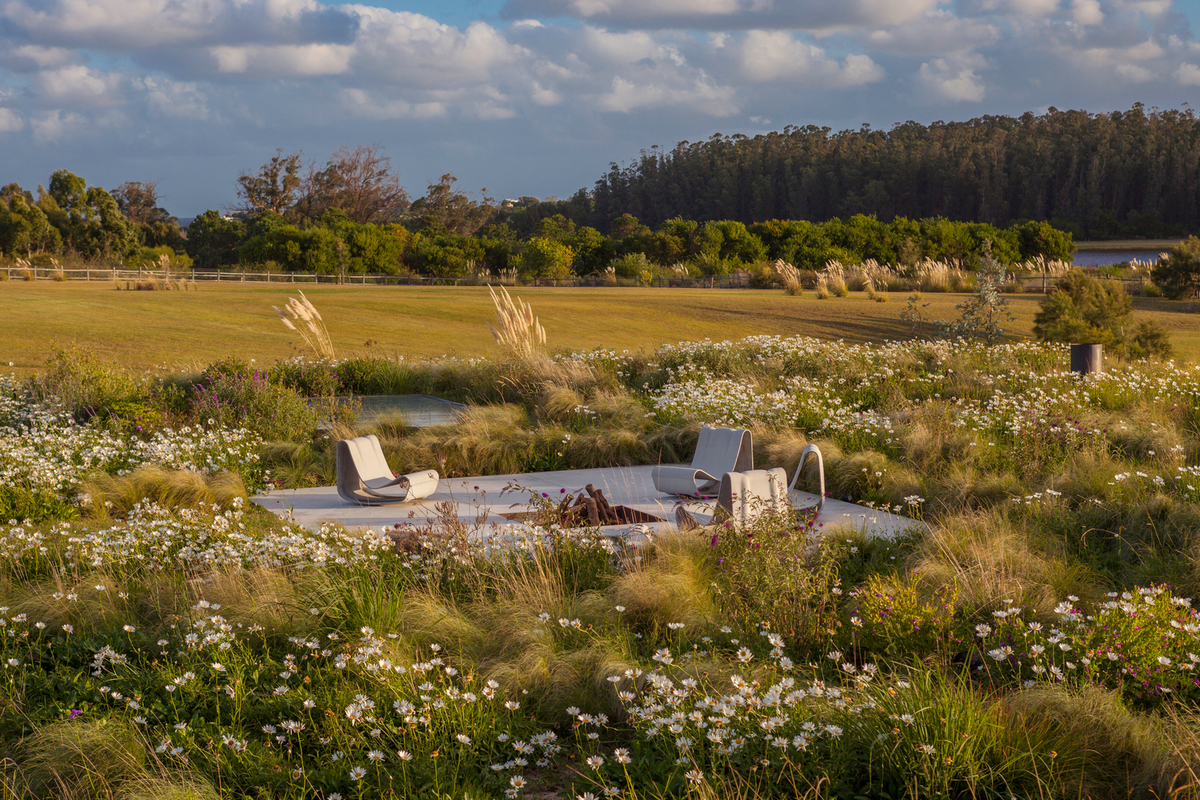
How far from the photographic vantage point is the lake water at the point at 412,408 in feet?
30.9

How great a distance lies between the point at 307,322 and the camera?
11.7m

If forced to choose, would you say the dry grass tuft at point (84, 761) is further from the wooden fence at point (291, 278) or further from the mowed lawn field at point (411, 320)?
the wooden fence at point (291, 278)

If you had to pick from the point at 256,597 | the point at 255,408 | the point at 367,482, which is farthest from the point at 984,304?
the point at 256,597

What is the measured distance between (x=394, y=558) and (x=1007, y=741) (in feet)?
9.55

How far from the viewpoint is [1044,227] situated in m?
Result: 42.0

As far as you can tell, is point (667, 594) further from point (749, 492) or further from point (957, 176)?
point (957, 176)

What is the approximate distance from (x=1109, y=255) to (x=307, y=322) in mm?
53479

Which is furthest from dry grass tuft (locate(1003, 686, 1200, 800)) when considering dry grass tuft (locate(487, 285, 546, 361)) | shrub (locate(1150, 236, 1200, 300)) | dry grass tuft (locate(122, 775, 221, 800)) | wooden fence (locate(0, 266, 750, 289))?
wooden fence (locate(0, 266, 750, 289))

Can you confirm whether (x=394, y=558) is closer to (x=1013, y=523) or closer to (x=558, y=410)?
(x=1013, y=523)

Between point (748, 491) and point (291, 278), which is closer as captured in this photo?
point (748, 491)

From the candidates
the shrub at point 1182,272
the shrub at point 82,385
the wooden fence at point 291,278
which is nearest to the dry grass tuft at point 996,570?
the shrub at point 82,385

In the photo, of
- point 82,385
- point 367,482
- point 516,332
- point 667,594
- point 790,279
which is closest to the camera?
point 667,594

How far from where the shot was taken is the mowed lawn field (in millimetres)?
16875

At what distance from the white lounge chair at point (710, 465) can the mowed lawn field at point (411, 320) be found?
29.5 feet
